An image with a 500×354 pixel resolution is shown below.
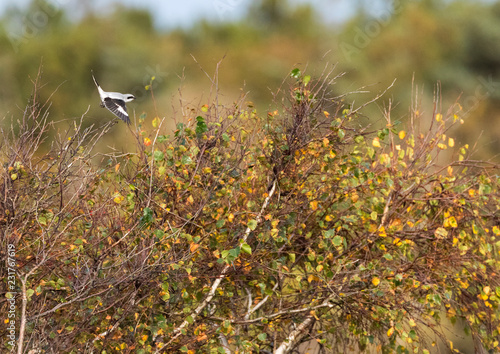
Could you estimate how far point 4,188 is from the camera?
20.6 ft

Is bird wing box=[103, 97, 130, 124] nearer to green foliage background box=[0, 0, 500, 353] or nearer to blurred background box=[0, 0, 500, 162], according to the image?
green foliage background box=[0, 0, 500, 353]

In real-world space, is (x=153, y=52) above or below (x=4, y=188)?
below

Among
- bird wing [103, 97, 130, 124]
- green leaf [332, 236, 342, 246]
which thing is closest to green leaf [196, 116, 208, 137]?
bird wing [103, 97, 130, 124]

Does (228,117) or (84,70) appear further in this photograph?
(84,70)

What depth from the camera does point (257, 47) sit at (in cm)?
4394

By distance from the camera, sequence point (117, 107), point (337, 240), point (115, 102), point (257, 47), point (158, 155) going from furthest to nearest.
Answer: point (257, 47)
point (115, 102)
point (117, 107)
point (337, 240)
point (158, 155)

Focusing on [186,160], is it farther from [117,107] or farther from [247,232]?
[117,107]

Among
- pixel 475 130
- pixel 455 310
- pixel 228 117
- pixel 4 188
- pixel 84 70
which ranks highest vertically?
pixel 228 117

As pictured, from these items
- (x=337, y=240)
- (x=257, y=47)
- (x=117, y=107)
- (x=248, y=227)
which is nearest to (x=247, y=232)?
(x=248, y=227)

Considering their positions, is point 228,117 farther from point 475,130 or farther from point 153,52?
point 153,52

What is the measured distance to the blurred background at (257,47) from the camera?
116 feet

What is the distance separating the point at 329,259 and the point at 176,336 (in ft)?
5.90

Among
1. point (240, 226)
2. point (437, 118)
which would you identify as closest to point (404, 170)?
point (437, 118)

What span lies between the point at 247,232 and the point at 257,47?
3796 cm
